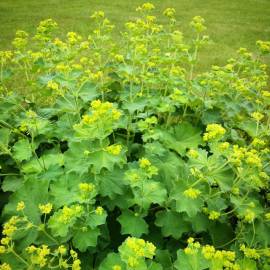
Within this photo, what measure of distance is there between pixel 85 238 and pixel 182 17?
30.4ft

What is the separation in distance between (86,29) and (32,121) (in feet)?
21.8

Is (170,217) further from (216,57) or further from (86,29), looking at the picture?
(86,29)

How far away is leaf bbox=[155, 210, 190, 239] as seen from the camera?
2477mm

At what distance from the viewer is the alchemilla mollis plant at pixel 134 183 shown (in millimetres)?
2158

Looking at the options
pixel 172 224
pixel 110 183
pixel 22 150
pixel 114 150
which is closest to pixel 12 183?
pixel 22 150

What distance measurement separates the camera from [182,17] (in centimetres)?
1044

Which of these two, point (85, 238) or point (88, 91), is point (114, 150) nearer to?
point (85, 238)

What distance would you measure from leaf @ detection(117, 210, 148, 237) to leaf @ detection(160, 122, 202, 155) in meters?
0.80

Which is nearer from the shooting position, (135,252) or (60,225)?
(135,252)

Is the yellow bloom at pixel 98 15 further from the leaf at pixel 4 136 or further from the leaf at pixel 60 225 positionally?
the leaf at pixel 60 225

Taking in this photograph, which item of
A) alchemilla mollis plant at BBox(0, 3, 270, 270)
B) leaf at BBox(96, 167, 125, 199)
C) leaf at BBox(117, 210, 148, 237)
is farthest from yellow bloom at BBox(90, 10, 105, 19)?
leaf at BBox(117, 210, 148, 237)

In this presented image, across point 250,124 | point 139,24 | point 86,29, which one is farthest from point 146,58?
point 86,29

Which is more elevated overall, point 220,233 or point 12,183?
point 12,183

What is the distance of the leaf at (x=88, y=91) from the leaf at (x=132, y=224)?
1.01m
